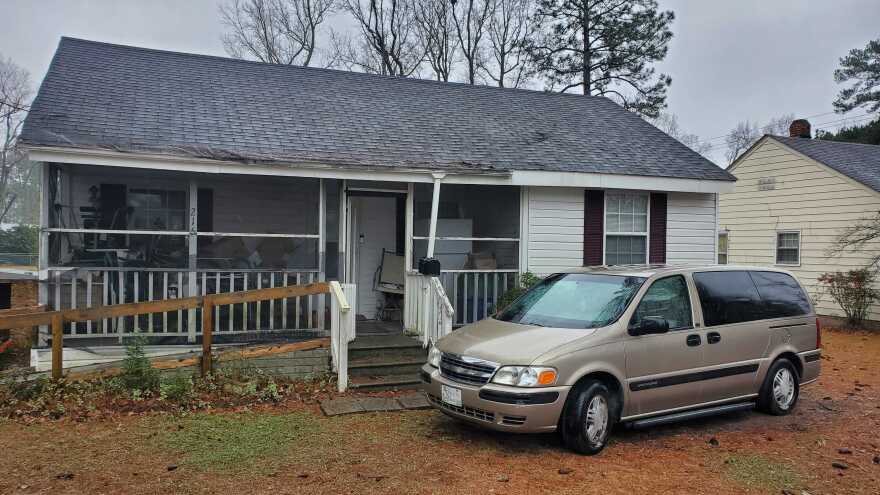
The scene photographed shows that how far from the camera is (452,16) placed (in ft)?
92.4

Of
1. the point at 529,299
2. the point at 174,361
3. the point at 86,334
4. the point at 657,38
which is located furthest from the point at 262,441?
the point at 657,38

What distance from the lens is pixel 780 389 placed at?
271 inches

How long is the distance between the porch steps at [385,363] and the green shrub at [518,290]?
179cm

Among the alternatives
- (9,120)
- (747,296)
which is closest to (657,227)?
(747,296)

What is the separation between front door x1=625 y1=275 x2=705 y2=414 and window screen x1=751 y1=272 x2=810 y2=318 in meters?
1.23

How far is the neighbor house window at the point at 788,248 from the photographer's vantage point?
54.2ft

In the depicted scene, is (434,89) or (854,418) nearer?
(854,418)

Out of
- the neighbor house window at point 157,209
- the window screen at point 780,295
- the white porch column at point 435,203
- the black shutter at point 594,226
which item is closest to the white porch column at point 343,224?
the white porch column at point 435,203

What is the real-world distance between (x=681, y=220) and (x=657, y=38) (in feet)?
49.9

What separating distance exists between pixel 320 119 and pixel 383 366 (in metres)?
4.48

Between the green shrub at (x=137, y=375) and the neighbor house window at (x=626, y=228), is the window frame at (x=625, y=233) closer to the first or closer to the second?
the neighbor house window at (x=626, y=228)

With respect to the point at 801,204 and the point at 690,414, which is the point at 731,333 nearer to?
the point at 690,414

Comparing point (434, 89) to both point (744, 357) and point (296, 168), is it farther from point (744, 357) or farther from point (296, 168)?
point (744, 357)

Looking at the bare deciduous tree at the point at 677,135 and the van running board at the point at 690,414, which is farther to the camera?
the bare deciduous tree at the point at 677,135
